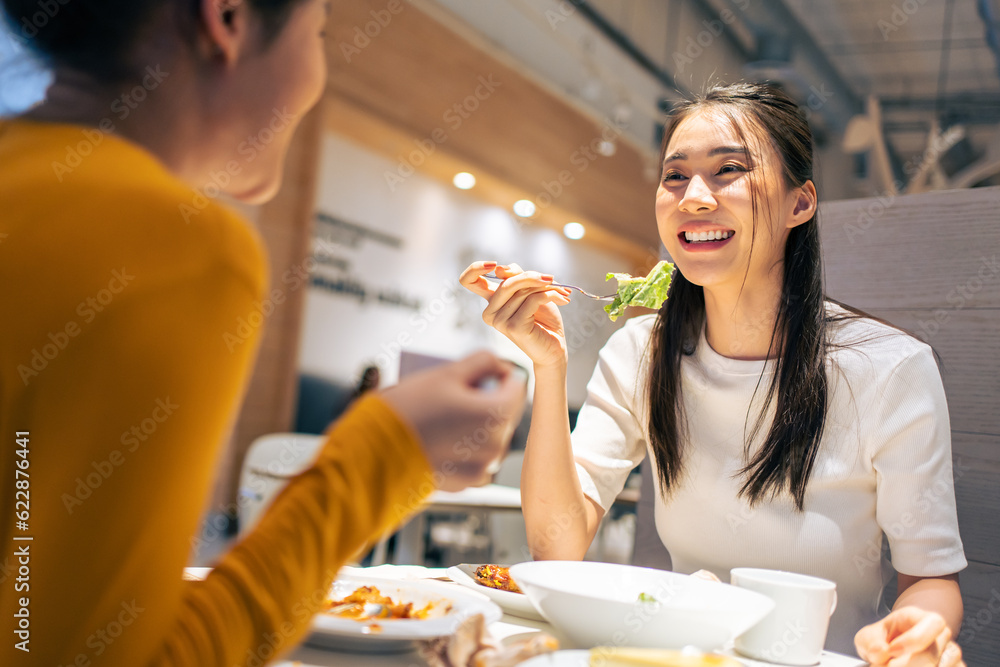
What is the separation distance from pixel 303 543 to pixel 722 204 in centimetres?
117

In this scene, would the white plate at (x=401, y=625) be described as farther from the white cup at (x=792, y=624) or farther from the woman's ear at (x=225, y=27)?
the woman's ear at (x=225, y=27)

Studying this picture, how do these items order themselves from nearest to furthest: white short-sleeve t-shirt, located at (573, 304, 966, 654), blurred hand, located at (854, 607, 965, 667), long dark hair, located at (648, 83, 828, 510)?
1. blurred hand, located at (854, 607, 965, 667)
2. white short-sleeve t-shirt, located at (573, 304, 966, 654)
3. long dark hair, located at (648, 83, 828, 510)

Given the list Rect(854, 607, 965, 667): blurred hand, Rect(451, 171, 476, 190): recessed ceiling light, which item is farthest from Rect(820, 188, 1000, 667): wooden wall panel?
Rect(451, 171, 476, 190): recessed ceiling light

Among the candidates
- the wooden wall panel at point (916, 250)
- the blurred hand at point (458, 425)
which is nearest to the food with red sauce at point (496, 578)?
the blurred hand at point (458, 425)

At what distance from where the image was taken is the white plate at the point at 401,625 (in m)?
0.71

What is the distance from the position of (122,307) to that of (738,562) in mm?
1227

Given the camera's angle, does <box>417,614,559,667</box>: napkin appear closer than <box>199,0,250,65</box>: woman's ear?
No

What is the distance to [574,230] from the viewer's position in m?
7.56

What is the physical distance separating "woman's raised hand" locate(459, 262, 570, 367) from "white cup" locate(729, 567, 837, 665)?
0.61 meters

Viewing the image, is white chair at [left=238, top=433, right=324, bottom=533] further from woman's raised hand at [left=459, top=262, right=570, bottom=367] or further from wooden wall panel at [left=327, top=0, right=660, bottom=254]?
wooden wall panel at [left=327, top=0, right=660, bottom=254]

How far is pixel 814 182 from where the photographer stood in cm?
160

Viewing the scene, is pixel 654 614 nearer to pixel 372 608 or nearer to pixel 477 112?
pixel 372 608

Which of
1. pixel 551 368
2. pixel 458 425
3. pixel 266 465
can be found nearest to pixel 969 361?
pixel 551 368

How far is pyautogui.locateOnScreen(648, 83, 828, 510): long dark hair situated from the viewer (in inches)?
54.9
